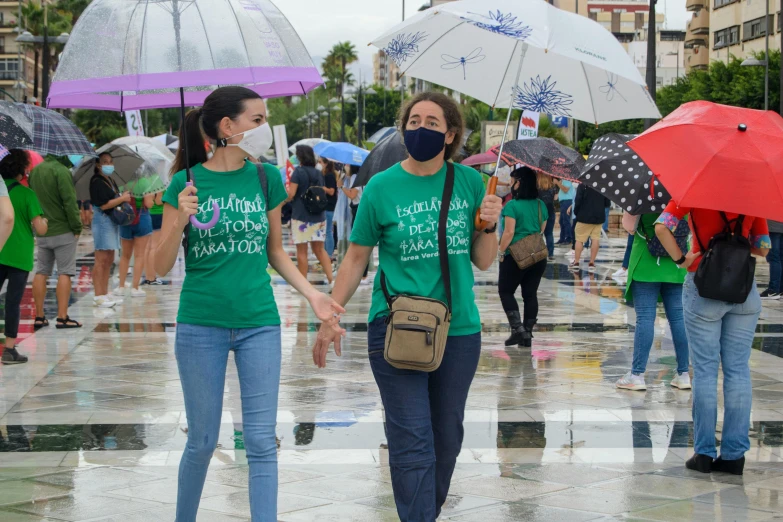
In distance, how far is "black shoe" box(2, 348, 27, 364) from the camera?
8.94m

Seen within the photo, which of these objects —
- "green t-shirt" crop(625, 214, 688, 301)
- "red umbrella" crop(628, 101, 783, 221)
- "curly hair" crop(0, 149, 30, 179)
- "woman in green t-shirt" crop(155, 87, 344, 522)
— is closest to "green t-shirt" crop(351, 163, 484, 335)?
"woman in green t-shirt" crop(155, 87, 344, 522)

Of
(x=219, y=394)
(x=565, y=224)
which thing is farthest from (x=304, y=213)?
(x=565, y=224)

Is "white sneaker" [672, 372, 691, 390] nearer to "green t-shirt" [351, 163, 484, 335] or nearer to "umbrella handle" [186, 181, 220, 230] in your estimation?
"green t-shirt" [351, 163, 484, 335]

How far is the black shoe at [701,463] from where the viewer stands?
18.6 feet

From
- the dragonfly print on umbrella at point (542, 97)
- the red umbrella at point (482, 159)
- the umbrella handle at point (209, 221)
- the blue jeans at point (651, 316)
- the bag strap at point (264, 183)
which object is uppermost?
the red umbrella at point (482, 159)

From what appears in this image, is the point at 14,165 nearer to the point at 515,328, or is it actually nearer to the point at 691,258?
the point at 515,328

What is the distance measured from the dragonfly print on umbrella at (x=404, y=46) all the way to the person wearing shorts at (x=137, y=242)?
7.84m

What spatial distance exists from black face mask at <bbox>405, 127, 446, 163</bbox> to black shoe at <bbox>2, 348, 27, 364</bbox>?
5921mm

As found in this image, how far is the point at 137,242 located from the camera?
46.3ft

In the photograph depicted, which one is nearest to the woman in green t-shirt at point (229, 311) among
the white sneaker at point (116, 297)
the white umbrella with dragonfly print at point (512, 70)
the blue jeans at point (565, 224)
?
the white umbrella with dragonfly print at point (512, 70)

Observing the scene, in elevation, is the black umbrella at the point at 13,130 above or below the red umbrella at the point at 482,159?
below

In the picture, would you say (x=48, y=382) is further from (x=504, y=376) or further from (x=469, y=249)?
(x=469, y=249)

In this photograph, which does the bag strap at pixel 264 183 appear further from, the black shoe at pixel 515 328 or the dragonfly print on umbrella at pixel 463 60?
the black shoe at pixel 515 328

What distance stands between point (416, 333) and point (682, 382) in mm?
4672
